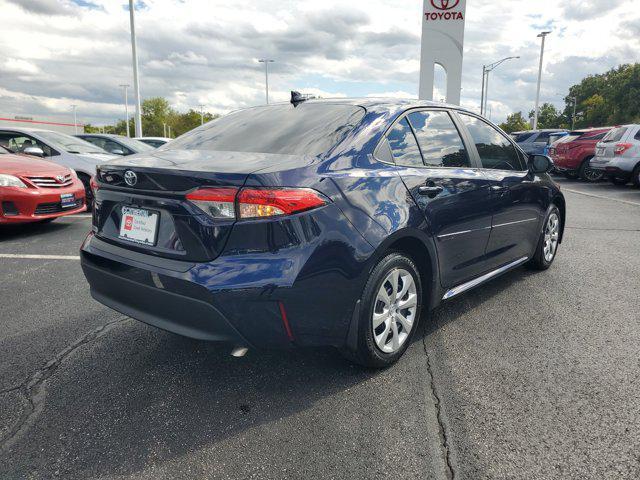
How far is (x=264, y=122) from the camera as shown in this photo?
3.18 metres

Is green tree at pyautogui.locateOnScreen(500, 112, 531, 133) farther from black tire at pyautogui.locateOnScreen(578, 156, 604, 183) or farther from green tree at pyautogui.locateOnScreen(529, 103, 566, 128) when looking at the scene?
black tire at pyautogui.locateOnScreen(578, 156, 604, 183)

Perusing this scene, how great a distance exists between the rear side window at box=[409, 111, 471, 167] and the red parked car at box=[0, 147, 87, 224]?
5.32 meters

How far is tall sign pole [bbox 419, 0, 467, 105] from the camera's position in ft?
62.7

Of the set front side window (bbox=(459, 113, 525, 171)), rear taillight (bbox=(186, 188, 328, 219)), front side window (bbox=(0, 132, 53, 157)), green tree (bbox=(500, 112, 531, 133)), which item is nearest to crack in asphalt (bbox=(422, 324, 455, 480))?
rear taillight (bbox=(186, 188, 328, 219))

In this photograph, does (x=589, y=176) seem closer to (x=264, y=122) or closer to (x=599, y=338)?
(x=599, y=338)

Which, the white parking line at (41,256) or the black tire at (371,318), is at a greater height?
the black tire at (371,318)

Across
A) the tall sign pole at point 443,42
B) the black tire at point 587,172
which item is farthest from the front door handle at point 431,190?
the tall sign pole at point 443,42

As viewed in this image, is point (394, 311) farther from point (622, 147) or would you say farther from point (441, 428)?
point (622, 147)

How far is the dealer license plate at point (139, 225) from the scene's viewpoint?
2.53 m

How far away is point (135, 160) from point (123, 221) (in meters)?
0.35

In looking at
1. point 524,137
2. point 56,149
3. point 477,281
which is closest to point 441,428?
point 477,281

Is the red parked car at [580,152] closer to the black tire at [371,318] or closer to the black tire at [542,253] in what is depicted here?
the black tire at [542,253]

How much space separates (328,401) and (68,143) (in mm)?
8597

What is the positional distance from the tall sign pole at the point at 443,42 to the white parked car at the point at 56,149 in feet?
44.8
